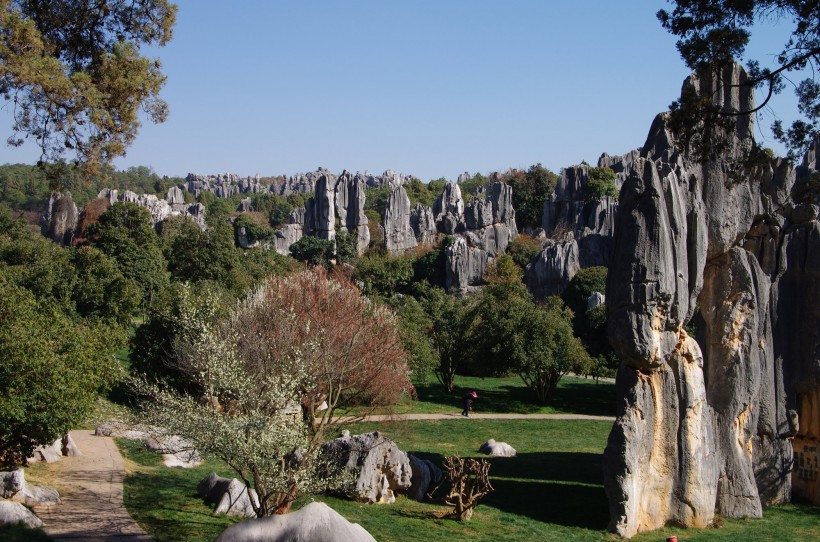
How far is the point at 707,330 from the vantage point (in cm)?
2009

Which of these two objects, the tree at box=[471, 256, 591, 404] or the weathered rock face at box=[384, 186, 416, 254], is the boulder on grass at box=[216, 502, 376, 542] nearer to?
the tree at box=[471, 256, 591, 404]

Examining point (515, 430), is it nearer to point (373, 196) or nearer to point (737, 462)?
point (737, 462)

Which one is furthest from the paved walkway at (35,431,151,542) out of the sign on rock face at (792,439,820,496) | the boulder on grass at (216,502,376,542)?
the sign on rock face at (792,439,820,496)

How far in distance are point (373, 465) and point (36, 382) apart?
7.52 metres

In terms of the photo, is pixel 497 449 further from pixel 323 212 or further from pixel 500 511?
pixel 323 212

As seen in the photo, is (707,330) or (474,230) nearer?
(707,330)

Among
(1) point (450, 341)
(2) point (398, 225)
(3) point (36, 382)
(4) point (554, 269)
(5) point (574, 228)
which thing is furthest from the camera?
(2) point (398, 225)

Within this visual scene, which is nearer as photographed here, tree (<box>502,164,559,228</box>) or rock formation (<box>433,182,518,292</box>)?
rock formation (<box>433,182,518,292</box>)

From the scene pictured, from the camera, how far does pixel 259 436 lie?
13.6 m

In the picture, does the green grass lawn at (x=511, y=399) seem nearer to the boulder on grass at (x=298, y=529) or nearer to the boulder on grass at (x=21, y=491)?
the boulder on grass at (x=21, y=491)

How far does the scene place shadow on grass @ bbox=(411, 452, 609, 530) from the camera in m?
18.7

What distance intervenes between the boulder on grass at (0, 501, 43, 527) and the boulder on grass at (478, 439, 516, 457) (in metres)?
14.8

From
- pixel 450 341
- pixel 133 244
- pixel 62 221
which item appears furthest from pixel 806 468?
pixel 62 221

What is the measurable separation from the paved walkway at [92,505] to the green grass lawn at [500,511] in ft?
1.17
